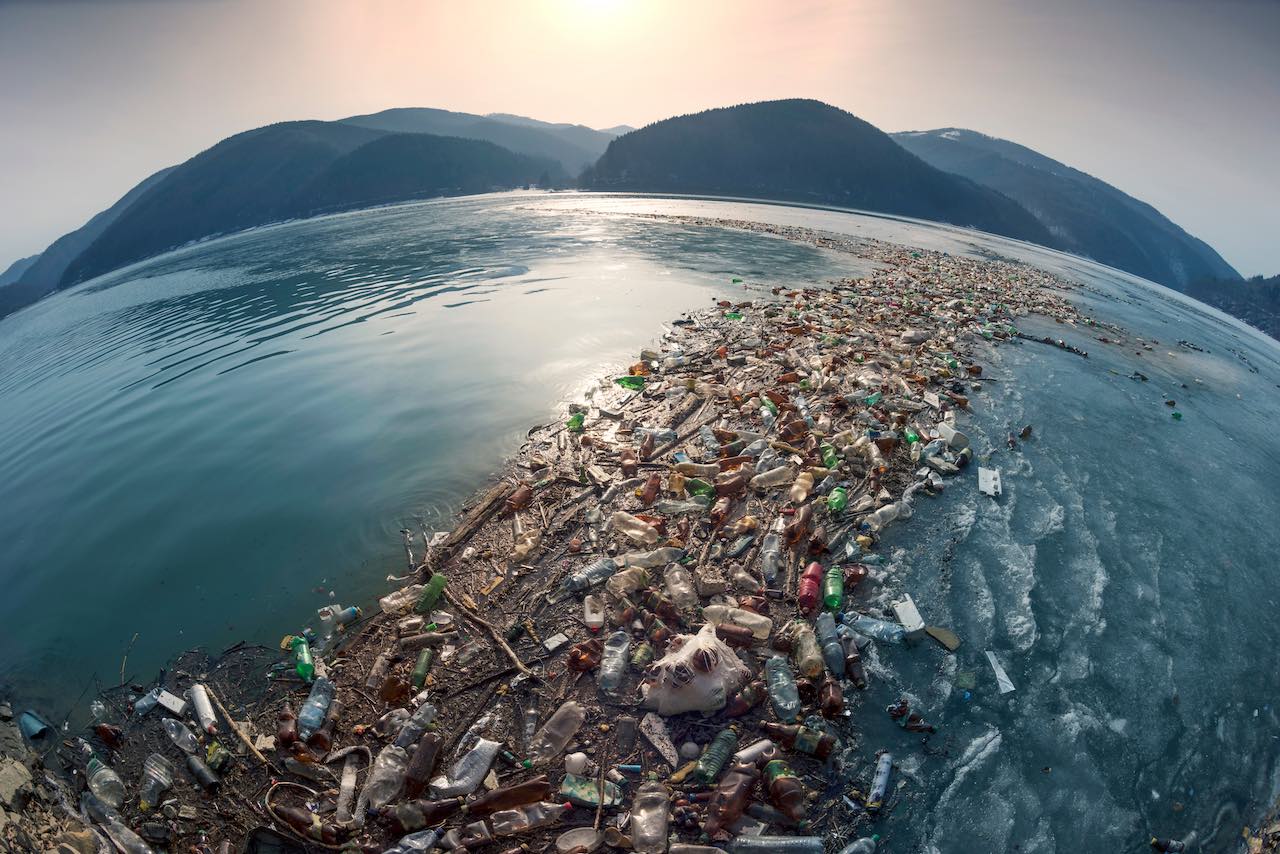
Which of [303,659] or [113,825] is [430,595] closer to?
[303,659]

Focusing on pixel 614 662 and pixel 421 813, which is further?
pixel 614 662

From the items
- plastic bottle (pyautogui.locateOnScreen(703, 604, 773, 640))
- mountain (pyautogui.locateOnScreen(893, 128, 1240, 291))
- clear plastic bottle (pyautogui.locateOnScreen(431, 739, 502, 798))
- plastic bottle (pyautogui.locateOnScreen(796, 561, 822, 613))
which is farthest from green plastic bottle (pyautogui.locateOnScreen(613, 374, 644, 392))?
mountain (pyautogui.locateOnScreen(893, 128, 1240, 291))

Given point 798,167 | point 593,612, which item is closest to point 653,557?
point 593,612

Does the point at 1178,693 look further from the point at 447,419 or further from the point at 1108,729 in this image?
the point at 447,419

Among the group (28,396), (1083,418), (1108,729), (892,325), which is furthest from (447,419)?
(28,396)

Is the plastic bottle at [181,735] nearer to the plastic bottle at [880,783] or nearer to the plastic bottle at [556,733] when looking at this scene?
the plastic bottle at [556,733]
